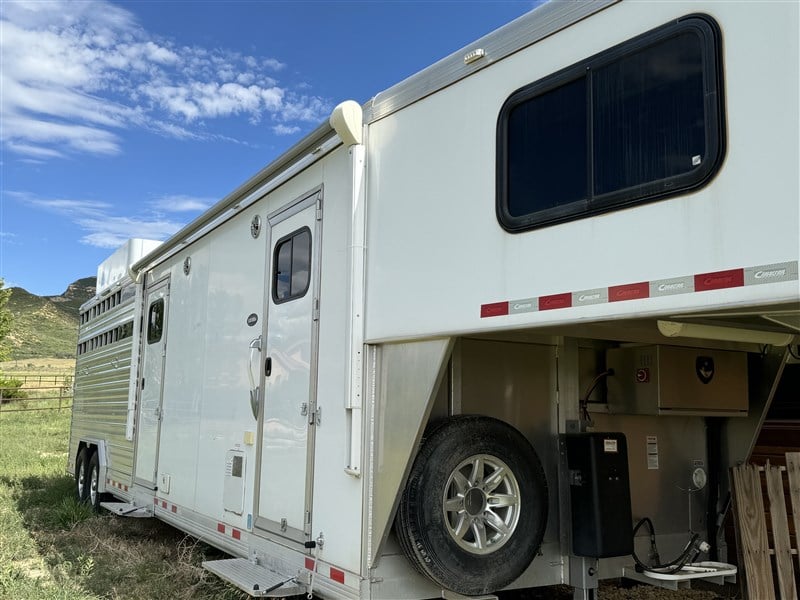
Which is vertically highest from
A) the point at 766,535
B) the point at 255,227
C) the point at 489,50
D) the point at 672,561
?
the point at 489,50

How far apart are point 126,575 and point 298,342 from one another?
2909 mm

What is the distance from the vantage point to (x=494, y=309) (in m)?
3.09

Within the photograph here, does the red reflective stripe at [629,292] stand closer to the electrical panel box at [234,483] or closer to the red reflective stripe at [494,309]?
the red reflective stripe at [494,309]

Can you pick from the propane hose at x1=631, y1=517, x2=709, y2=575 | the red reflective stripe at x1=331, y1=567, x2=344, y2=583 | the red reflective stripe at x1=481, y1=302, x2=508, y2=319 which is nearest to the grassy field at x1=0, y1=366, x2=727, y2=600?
the propane hose at x1=631, y1=517, x2=709, y2=575

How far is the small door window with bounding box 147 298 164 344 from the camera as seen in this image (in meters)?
7.41

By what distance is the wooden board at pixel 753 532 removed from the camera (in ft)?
13.8

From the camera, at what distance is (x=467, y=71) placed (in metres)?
3.42

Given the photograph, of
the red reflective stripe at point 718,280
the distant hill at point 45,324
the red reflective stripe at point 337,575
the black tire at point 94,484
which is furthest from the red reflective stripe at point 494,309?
the distant hill at point 45,324

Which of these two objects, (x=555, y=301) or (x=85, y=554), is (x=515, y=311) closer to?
(x=555, y=301)

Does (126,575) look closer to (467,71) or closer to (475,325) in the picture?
(475,325)

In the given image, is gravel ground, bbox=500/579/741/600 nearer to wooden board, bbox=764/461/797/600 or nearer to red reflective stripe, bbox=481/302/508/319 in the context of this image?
wooden board, bbox=764/461/797/600

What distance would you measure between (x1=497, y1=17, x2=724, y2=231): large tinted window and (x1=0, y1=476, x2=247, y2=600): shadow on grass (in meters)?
3.49

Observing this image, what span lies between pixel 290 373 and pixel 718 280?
2816 millimetres

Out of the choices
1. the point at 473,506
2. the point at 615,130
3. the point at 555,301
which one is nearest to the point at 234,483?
the point at 473,506
